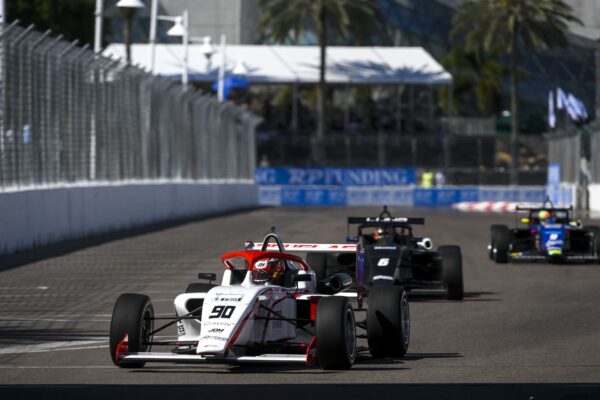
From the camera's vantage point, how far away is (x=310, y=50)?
8300 centimetres

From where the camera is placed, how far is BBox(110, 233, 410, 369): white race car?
33.3 feet

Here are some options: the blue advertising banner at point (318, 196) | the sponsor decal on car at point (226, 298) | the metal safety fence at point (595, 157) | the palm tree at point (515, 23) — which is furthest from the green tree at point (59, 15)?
the sponsor decal on car at point (226, 298)

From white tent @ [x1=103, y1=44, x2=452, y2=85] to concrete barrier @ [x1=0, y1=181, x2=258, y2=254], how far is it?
2848cm

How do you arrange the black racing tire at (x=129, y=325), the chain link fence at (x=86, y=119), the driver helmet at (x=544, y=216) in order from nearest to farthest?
the black racing tire at (x=129, y=325), the driver helmet at (x=544, y=216), the chain link fence at (x=86, y=119)

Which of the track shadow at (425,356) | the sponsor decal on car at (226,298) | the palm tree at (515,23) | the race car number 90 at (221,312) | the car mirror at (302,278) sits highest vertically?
the palm tree at (515,23)

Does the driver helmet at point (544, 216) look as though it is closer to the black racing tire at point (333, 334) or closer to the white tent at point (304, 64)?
the black racing tire at point (333, 334)

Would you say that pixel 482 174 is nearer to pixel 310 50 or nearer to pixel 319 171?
pixel 319 171

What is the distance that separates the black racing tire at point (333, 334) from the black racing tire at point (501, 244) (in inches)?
520

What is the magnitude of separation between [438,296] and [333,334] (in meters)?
7.13

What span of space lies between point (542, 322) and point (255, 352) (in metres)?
4.37

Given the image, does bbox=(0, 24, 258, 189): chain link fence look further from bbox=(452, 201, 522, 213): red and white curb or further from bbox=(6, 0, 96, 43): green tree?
bbox=(6, 0, 96, 43): green tree

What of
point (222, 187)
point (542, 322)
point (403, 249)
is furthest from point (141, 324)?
point (222, 187)

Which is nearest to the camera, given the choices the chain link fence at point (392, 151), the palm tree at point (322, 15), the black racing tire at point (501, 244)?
the black racing tire at point (501, 244)

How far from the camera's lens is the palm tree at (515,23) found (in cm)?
7212
